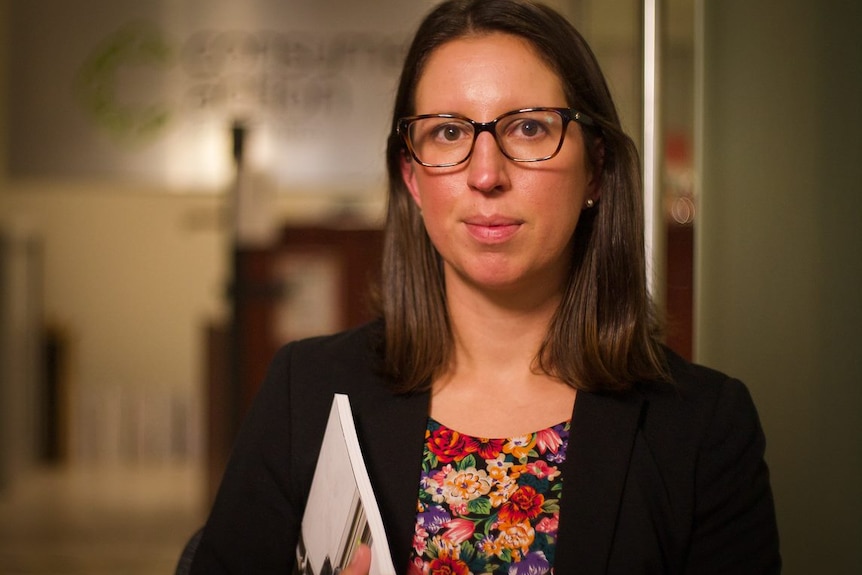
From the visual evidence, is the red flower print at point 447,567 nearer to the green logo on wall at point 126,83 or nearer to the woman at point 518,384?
the woman at point 518,384

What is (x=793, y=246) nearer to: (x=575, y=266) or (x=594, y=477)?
(x=575, y=266)

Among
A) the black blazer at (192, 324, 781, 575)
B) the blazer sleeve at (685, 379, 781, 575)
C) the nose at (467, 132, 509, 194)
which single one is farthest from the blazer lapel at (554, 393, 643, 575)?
the nose at (467, 132, 509, 194)

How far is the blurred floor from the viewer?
3607 mm

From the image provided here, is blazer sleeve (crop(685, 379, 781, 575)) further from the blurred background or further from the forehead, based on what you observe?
the forehead

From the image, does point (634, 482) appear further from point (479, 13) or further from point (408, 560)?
point (479, 13)

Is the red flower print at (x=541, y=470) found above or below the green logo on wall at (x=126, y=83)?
below

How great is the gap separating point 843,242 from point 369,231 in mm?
2195

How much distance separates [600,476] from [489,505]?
0.48 feet

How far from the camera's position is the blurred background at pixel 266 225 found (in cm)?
142

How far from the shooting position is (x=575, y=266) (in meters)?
1.33

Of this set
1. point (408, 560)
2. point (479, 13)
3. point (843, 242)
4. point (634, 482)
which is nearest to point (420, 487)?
point (408, 560)

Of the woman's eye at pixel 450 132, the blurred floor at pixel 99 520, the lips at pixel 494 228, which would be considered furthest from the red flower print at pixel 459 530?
the blurred floor at pixel 99 520

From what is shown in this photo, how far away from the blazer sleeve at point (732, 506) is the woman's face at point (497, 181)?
33cm

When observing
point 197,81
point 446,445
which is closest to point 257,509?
point 446,445
